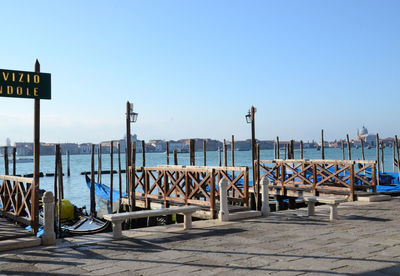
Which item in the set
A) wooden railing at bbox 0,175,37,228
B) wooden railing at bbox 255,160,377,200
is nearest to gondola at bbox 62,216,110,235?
wooden railing at bbox 0,175,37,228

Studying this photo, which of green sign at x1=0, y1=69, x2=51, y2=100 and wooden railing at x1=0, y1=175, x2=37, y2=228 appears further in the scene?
wooden railing at x1=0, y1=175, x2=37, y2=228

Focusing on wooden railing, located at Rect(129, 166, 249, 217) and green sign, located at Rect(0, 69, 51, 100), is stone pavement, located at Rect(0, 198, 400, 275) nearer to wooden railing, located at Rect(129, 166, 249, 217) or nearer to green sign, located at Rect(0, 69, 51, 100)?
wooden railing, located at Rect(129, 166, 249, 217)

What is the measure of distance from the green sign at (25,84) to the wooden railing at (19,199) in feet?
4.99

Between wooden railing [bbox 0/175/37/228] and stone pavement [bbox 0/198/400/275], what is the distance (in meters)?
0.99

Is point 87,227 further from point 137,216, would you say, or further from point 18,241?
point 18,241

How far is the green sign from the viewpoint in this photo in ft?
23.0

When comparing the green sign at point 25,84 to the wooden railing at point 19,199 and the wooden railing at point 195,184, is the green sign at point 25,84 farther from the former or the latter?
the wooden railing at point 195,184

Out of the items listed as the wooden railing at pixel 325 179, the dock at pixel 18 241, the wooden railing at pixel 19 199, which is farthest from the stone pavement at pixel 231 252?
the wooden railing at pixel 325 179

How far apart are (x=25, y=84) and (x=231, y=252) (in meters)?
4.45

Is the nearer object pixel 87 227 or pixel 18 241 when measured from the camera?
pixel 18 241

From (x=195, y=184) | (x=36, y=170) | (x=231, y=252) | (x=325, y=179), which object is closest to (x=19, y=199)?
(x=36, y=170)

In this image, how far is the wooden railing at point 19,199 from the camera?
7406mm

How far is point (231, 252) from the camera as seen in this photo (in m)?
6.38

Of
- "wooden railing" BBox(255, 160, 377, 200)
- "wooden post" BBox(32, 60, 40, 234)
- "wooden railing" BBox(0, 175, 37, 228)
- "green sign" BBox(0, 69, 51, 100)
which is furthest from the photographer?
"wooden railing" BBox(255, 160, 377, 200)
